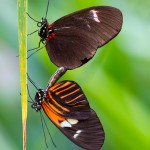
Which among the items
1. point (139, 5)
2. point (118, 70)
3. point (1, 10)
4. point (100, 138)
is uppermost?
point (1, 10)

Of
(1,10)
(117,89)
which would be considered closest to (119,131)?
(117,89)

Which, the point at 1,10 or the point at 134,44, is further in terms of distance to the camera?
the point at 1,10

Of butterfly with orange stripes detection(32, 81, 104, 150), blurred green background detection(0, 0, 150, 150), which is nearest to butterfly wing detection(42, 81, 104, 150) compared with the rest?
butterfly with orange stripes detection(32, 81, 104, 150)

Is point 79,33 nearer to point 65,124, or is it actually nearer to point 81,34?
point 81,34

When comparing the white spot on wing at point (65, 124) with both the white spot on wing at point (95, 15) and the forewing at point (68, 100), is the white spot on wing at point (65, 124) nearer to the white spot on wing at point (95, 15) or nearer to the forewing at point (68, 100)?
the forewing at point (68, 100)

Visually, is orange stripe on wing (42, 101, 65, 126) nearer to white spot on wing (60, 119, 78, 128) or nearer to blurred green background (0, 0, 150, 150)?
white spot on wing (60, 119, 78, 128)

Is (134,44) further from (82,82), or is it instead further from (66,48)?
(66,48)

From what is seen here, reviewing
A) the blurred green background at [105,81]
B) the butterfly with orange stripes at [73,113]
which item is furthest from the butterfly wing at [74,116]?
the blurred green background at [105,81]

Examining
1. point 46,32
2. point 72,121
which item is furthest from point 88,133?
point 46,32
